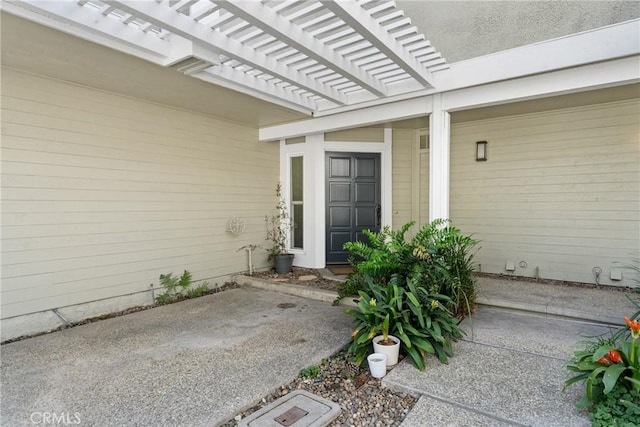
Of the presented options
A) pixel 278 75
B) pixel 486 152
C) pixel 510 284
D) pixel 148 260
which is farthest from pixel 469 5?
pixel 148 260

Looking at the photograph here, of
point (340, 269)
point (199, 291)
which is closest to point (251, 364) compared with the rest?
point (199, 291)

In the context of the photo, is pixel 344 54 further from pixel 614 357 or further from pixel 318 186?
pixel 614 357

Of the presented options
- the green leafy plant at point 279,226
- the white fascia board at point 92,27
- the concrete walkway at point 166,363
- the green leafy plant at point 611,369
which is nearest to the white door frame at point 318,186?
the green leafy plant at point 279,226

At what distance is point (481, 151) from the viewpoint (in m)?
5.59

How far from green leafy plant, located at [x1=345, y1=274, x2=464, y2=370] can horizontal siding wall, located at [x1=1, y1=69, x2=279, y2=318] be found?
121 inches

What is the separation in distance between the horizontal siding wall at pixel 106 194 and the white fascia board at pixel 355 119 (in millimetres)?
637

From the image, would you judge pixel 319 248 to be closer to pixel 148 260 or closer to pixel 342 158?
pixel 342 158

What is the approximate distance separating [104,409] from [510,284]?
4804 mm

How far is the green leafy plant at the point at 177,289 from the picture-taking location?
15.5 feet

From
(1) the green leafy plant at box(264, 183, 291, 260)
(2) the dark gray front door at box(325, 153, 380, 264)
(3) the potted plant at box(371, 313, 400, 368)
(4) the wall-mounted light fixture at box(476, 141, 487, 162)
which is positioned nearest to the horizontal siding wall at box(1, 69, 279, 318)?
(1) the green leafy plant at box(264, 183, 291, 260)

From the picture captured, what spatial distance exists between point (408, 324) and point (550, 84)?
9.03 ft

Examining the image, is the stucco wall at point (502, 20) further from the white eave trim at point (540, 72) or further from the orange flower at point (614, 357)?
the orange flower at point (614, 357)

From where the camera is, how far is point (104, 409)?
2.19m

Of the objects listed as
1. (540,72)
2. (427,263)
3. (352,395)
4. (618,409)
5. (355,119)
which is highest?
(540,72)
